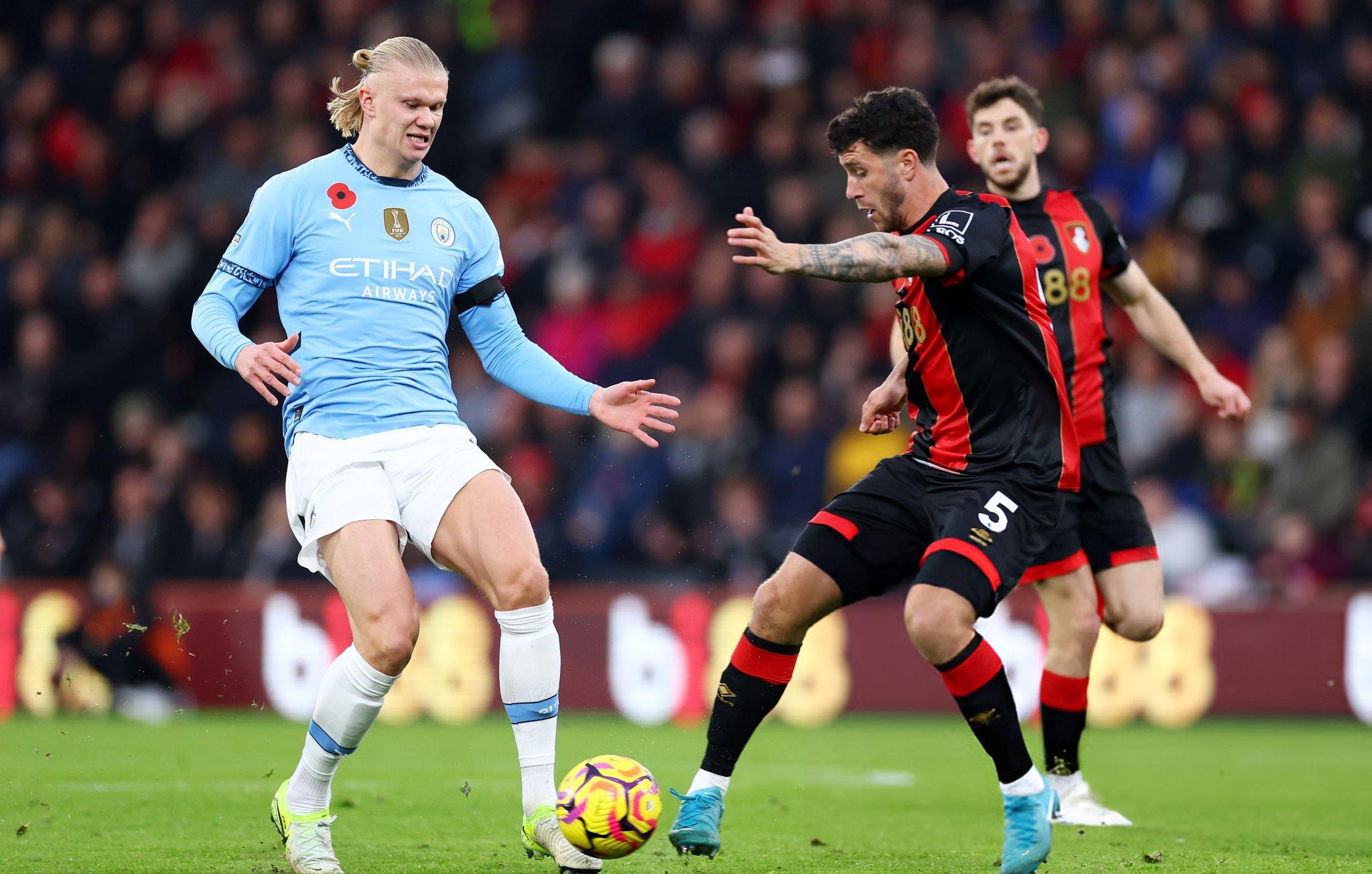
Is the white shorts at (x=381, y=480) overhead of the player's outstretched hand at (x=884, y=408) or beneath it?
beneath

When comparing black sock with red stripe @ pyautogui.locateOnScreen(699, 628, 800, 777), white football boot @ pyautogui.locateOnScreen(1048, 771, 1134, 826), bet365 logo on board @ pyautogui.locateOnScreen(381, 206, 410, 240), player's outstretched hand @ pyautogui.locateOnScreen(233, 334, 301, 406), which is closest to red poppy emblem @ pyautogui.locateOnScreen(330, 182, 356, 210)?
bet365 logo on board @ pyautogui.locateOnScreen(381, 206, 410, 240)

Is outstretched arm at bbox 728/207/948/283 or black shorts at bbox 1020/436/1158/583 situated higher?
outstretched arm at bbox 728/207/948/283

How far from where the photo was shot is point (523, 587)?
5195mm

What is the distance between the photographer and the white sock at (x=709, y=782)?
5483 mm

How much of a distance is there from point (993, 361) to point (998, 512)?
47 cm

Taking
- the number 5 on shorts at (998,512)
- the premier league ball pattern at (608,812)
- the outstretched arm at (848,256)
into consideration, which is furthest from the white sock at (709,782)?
the outstretched arm at (848,256)

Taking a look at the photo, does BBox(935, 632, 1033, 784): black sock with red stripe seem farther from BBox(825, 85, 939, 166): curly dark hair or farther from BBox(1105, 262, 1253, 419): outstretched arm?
BBox(1105, 262, 1253, 419): outstretched arm

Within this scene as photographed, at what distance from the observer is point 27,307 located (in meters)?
14.5

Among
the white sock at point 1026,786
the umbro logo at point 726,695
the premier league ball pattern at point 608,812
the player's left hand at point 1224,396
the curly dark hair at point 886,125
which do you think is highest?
the curly dark hair at point 886,125

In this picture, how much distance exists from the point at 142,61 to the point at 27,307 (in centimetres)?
302

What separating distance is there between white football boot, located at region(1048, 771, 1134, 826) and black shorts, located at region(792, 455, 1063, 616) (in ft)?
5.07

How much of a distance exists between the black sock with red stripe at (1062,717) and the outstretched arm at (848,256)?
228 centimetres

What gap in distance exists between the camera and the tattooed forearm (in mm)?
4906

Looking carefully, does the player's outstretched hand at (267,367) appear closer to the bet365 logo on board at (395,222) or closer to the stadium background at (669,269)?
the bet365 logo on board at (395,222)
